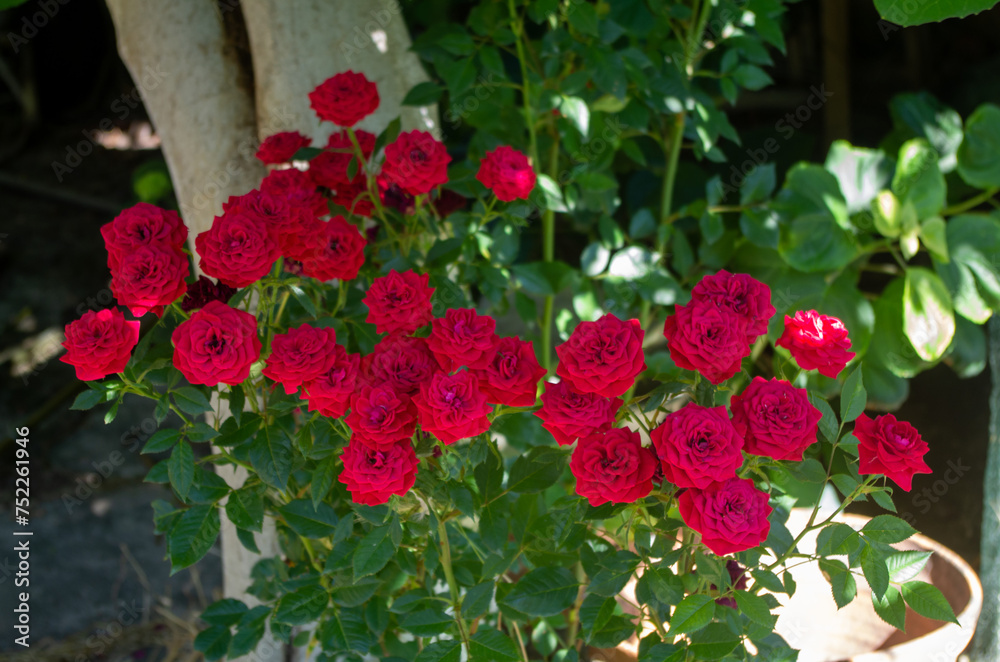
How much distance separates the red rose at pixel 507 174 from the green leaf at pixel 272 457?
44cm

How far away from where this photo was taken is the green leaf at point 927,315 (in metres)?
1.51

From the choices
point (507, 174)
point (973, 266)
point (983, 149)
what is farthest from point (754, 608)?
point (983, 149)

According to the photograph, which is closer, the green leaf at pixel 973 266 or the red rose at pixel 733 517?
the red rose at pixel 733 517

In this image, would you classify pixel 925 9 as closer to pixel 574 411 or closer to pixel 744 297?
pixel 744 297

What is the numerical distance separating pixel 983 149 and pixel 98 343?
1784 mm

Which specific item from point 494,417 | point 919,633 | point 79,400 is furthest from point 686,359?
point 919,633

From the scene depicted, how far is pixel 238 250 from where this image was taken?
837mm

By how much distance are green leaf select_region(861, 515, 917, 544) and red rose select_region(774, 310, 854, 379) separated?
160mm

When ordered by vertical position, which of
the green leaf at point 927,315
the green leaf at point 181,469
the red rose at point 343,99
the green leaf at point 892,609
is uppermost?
the red rose at point 343,99

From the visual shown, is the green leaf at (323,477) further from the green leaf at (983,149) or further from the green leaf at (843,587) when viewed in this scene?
the green leaf at (983,149)

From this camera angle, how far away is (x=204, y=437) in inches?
37.6

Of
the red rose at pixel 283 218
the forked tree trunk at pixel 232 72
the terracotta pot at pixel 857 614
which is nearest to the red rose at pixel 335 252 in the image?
the red rose at pixel 283 218

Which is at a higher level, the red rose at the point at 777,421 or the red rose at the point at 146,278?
the red rose at the point at 146,278

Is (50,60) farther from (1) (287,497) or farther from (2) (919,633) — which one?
(2) (919,633)
